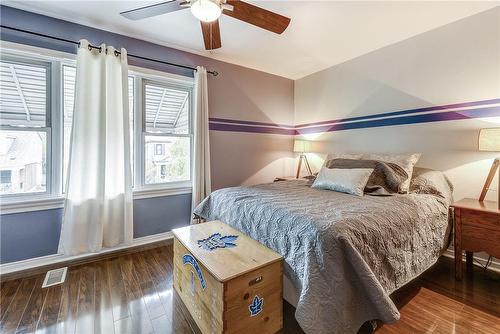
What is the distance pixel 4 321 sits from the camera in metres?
1.46

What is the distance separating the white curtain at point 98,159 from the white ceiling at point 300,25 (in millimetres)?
321

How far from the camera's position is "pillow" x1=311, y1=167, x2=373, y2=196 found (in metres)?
2.10

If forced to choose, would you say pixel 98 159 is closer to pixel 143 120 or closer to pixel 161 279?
pixel 143 120

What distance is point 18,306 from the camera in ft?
5.28

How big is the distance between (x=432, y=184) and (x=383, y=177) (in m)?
0.41

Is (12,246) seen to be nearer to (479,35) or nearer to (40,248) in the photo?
(40,248)

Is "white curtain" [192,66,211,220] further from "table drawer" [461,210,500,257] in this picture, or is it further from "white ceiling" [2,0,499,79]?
"table drawer" [461,210,500,257]

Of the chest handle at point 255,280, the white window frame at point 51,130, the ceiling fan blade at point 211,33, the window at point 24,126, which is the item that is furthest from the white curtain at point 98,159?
the chest handle at point 255,280

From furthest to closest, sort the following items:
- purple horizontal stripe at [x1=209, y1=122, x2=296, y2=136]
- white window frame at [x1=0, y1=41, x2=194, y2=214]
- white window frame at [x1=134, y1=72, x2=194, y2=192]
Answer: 1. purple horizontal stripe at [x1=209, y1=122, x2=296, y2=136]
2. white window frame at [x1=134, y1=72, x2=194, y2=192]
3. white window frame at [x1=0, y1=41, x2=194, y2=214]

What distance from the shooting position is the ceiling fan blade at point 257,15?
1646mm

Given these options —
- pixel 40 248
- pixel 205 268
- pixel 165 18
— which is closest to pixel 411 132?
pixel 205 268

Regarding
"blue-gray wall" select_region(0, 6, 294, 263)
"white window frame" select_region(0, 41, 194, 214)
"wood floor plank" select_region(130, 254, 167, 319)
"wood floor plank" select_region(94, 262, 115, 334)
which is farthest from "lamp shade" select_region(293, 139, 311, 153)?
"wood floor plank" select_region(94, 262, 115, 334)

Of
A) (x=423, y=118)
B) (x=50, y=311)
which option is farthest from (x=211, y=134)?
(x=423, y=118)

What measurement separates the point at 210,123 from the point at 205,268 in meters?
2.19
